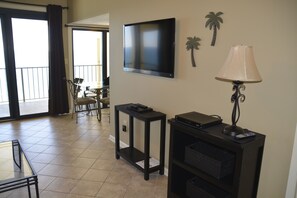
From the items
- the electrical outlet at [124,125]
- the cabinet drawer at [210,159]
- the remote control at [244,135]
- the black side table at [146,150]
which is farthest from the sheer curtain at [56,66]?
the remote control at [244,135]

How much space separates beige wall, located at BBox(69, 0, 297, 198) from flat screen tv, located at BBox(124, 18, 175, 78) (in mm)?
88

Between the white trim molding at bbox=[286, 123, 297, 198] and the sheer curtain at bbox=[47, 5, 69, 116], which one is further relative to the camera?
the sheer curtain at bbox=[47, 5, 69, 116]

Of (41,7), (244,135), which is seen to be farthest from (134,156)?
(41,7)

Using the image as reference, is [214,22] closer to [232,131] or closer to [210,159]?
[232,131]

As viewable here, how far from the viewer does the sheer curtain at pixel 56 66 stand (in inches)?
190

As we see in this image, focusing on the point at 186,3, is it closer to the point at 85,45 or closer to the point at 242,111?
the point at 242,111

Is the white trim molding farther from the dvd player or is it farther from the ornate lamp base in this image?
the dvd player

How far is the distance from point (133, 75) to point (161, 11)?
0.96 metres

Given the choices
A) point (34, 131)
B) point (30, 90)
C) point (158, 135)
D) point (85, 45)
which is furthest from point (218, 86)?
point (30, 90)

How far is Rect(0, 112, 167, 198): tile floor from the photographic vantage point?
2.47m

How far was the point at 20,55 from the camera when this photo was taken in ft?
16.1

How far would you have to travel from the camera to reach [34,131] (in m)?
4.19

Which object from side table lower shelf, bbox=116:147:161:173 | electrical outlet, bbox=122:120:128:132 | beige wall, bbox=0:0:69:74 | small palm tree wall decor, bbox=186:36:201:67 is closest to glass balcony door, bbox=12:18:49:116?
beige wall, bbox=0:0:69:74

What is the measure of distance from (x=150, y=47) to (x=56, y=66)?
9.81 ft
